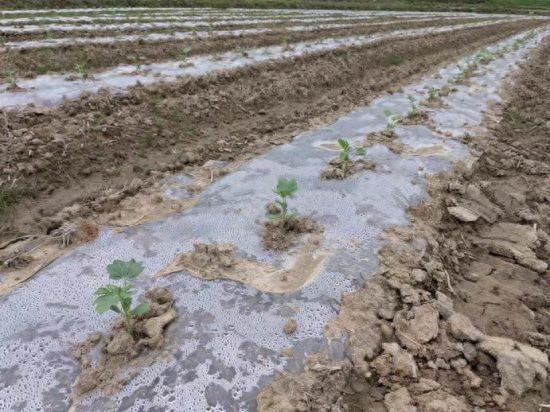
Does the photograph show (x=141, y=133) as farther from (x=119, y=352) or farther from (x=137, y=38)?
(x=137, y=38)

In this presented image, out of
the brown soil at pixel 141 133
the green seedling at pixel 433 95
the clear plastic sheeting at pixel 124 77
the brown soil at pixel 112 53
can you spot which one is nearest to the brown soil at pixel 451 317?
the brown soil at pixel 141 133

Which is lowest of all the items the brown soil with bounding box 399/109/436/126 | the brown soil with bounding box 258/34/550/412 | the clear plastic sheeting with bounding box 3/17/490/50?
the brown soil with bounding box 258/34/550/412

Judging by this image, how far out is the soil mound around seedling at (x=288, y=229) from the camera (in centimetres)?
310

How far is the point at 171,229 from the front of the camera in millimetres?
3207

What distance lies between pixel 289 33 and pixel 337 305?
13.0 m

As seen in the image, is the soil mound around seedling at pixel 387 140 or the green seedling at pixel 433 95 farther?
the green seedling at pixel 433 95

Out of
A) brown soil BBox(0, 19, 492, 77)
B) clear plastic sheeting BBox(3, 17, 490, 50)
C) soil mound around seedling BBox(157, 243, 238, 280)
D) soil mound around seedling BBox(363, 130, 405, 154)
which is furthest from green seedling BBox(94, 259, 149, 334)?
clear plastic sheeting BBox(3, 17, 490, 50)

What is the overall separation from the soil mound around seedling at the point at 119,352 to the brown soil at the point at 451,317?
643mm

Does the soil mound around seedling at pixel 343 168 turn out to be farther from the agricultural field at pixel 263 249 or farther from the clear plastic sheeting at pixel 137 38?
the clear plastic sheeting at pixel 137 38

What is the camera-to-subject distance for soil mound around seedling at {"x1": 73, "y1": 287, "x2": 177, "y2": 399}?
6.70 feet

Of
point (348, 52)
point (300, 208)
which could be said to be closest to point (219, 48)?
point (348, 52)

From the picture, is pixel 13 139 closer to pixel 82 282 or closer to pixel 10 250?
pixel 10 250

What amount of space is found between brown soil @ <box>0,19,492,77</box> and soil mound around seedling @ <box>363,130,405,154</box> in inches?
191

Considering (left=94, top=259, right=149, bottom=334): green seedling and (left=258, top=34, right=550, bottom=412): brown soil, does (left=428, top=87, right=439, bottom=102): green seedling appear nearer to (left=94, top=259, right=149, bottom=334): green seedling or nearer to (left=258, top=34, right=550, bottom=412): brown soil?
(left=258, top=34, right=550, bottom=412): brown soil
